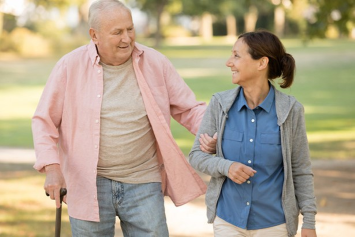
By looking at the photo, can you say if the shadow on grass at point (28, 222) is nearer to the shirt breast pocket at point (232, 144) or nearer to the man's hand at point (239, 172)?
the shirt breast pocket at point (232, 144)

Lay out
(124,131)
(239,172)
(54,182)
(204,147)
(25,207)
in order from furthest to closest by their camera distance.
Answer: (25,207) < (124,131) < (54,182) < (204,147) < (239,172)

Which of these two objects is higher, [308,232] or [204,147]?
[204,147]

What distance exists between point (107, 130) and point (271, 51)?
1045mm

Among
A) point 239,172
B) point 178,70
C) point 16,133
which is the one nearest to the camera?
point 239,172

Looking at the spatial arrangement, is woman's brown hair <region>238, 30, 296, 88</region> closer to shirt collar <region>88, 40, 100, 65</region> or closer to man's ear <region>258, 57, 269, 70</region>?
man's ear <region>258, 57, 269, 70</region>

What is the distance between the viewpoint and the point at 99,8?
161 inches

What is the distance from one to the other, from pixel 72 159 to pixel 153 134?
488mm

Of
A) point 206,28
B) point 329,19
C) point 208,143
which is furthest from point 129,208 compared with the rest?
point 206,28

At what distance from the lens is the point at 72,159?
4199mm

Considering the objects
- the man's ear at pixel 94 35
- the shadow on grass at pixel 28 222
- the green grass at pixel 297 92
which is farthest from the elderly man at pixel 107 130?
the green grass at pixel 297 92

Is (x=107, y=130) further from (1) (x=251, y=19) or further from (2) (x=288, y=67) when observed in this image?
(1) (x=251, y=19)

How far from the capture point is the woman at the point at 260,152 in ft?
12.0

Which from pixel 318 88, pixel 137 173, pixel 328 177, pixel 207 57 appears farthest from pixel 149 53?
pixel 207 57

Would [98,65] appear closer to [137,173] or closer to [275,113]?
[137,173]
